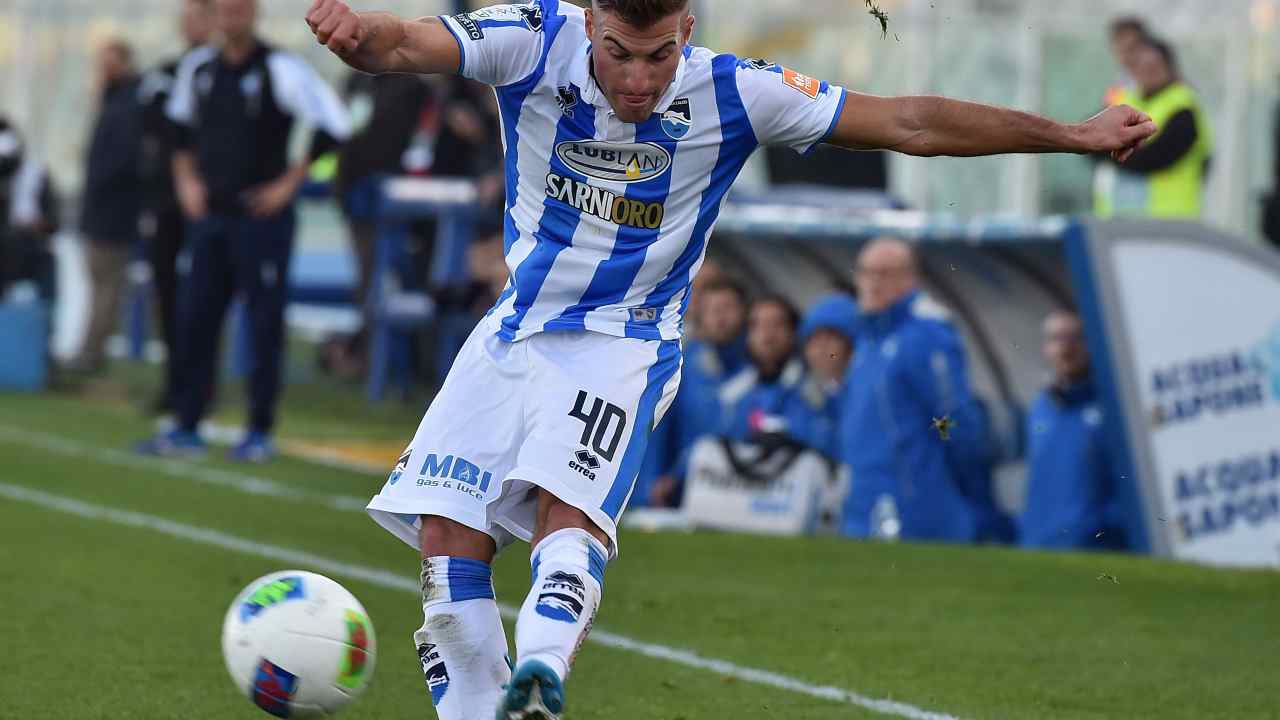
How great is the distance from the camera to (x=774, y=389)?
10406mm

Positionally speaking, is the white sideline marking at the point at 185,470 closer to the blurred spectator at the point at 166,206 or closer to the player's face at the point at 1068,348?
the blurred spectator at the point at 166,206

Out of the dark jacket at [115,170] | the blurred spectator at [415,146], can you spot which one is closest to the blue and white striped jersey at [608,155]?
the blurred spectator at [415,146]

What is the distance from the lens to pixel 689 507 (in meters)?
10.3

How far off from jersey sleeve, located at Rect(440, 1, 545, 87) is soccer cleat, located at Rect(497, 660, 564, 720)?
53.7 inches

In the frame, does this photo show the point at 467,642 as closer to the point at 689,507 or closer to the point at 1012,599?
the point at 1012,599

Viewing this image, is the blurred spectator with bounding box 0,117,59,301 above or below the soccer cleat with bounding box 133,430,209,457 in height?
below

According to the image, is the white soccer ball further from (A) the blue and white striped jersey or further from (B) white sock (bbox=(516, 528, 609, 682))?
(A) the blue and white striped jersey

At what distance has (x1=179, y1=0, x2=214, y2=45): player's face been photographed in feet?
42.9

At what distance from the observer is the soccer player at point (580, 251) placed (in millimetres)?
4766

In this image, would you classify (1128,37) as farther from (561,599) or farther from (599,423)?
(561,599)

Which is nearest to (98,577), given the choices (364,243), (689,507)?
(689,507)

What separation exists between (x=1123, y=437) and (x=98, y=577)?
14.7ft

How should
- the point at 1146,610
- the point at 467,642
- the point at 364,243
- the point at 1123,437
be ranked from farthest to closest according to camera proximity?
the point at 364,243, the point at 1123,437, the point at 1146,610, the point at 467,642

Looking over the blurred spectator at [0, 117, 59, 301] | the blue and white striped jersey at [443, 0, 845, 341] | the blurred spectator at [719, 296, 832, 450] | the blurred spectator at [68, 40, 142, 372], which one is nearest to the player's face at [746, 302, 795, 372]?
the blurred spectator at [719, 296, 832, 450]
